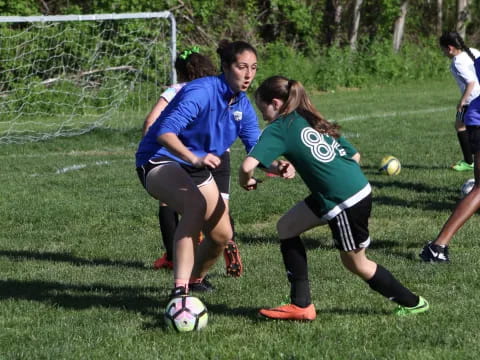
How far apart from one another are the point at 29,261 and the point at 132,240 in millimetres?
1138

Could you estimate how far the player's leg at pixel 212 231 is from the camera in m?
6.07

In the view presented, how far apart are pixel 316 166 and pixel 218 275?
7.20 feet

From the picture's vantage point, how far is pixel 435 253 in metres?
7.12

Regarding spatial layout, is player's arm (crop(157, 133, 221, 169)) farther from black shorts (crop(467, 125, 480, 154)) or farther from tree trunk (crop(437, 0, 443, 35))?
tree trunk (crop(437, 0, 443, 35))

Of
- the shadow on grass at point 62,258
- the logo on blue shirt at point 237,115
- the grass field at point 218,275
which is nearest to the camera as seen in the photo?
the grass field at point 218,275

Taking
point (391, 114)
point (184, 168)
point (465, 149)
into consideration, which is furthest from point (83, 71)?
point (184, 168)

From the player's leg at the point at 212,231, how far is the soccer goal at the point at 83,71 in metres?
10.2

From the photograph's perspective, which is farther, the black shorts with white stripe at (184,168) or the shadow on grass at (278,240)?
the shadow on grass at (278,240)

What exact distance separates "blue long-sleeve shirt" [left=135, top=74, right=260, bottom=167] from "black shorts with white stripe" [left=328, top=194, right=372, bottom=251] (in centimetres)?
111

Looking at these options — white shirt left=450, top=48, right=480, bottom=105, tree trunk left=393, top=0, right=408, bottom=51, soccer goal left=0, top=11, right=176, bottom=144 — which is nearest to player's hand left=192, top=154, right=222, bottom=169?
white shirt left=450, top=48, right=480, bottom=105

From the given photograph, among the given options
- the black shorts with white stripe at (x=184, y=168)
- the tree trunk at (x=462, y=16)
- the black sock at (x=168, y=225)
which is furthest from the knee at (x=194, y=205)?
the tree trunk at (x=462, y=16)

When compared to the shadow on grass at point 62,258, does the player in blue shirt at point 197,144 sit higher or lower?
higher

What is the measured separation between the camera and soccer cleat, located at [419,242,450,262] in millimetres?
7113

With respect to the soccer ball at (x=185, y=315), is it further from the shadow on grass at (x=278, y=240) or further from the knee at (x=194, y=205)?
the shadow on grass at (x=278, y=240)
